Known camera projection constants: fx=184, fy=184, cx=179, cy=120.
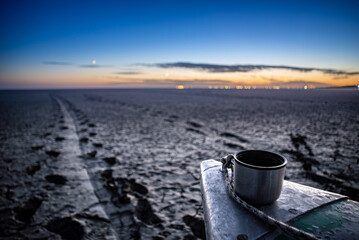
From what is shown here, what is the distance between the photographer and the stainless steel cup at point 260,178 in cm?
99

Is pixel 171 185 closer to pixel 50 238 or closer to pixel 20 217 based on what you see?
pixel 50 238

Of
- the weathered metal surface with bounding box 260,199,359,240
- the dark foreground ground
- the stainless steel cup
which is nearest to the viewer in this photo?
the weathered metal surface with bounding box 260,199,359,240

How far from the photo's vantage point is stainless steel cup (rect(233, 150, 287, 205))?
0.99 meters

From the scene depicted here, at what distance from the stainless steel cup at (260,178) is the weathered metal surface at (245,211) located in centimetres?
9

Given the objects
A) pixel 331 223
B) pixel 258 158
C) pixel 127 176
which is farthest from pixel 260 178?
pixel 127 176

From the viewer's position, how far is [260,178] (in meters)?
1.00

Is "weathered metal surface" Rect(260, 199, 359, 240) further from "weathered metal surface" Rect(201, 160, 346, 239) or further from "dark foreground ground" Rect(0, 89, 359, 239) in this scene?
"dark foreground ground" Rect(0, 89, 359, 239)

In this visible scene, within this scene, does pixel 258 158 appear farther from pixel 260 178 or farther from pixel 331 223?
pixel 331 223

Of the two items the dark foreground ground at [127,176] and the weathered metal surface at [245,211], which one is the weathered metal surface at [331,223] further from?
the dark foreground ground at [127,176]

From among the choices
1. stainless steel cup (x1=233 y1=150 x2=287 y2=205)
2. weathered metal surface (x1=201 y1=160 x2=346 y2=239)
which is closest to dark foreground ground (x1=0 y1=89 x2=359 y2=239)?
weathered metal surface (x1=201 y1=160 x2=346 y2=239)

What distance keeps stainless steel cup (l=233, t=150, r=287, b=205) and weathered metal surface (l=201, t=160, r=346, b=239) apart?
3.5 inches

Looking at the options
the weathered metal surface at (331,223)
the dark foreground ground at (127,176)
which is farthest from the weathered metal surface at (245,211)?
the dark foreground ground at (127,176)

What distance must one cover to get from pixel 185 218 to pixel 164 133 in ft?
13.4

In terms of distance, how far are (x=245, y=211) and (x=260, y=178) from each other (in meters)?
0.27
